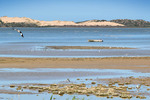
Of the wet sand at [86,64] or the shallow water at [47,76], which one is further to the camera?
the wet sand at [86,64]

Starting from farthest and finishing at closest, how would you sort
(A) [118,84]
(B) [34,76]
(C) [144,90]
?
(B) [34,76] → (A) [118,84] → (C) [144,90]

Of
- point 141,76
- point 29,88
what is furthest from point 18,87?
point 141,76

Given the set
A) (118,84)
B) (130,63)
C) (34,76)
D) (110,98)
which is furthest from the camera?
(130,63)

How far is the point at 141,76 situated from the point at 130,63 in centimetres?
869

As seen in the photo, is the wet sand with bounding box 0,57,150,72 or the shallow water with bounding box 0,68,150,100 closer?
the shallow water with bounding box 0,68,150,100

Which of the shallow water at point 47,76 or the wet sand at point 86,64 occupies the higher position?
the shallow water at point 47,76

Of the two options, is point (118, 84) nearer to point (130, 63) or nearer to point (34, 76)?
point (34, 76)

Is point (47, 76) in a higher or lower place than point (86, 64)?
higher

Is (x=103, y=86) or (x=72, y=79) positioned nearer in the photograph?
A: (x=103, y=86)

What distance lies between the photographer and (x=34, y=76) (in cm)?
2509

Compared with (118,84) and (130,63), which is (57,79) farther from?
(130,63)

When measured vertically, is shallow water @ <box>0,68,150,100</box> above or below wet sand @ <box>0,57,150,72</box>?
above

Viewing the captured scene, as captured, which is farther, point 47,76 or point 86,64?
point 86,64

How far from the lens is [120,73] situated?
2653cm
